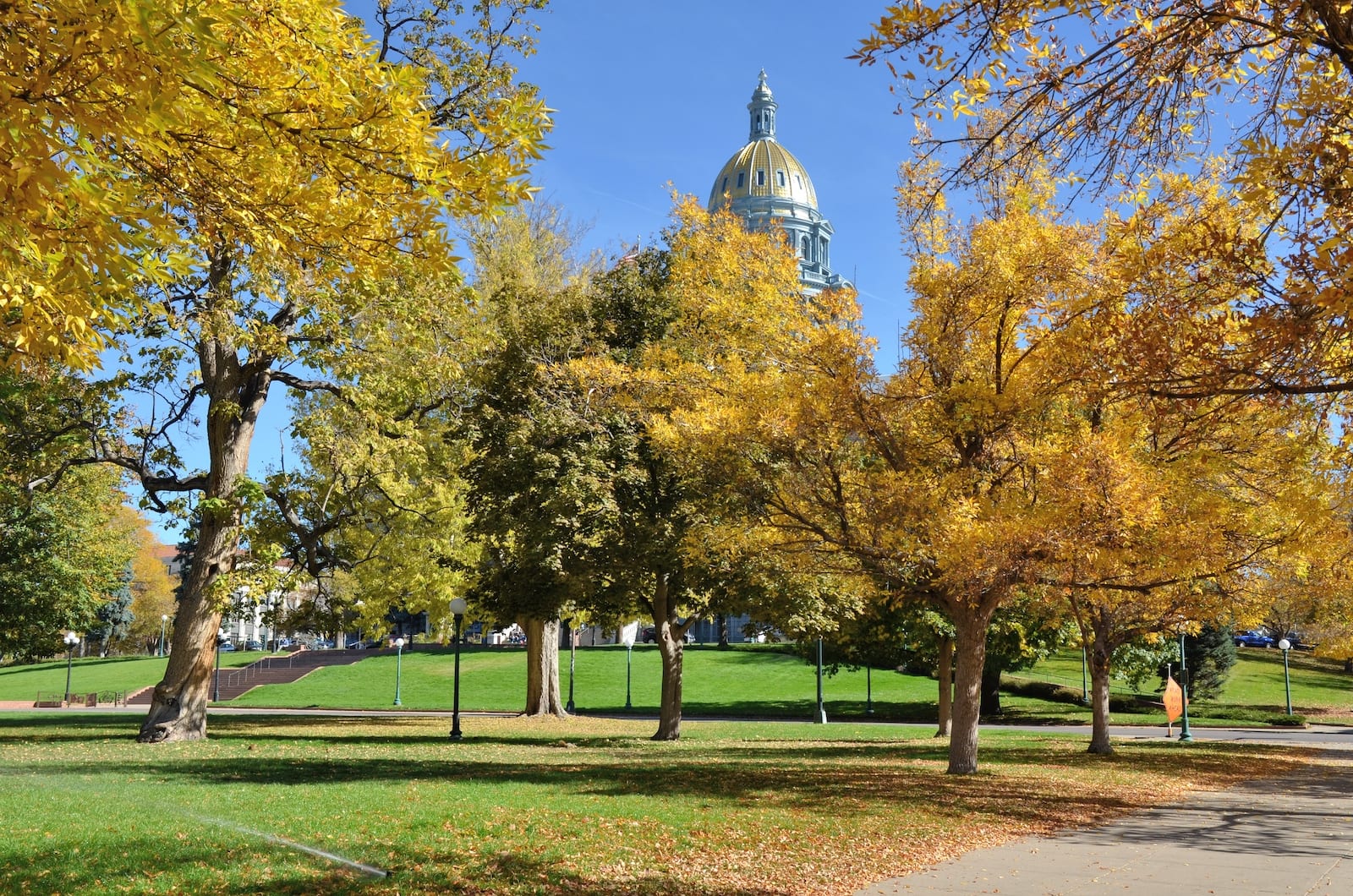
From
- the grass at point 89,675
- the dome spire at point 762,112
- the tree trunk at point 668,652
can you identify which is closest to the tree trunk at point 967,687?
the tree trunk at point 668,652

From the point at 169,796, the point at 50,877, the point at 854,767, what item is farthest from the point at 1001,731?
the point at 50,877

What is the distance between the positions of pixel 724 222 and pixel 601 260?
14.2 metres

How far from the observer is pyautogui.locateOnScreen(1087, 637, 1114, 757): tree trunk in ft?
71.0

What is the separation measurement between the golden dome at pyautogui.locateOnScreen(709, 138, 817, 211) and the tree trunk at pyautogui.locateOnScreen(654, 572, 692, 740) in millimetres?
100919

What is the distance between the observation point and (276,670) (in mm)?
62344

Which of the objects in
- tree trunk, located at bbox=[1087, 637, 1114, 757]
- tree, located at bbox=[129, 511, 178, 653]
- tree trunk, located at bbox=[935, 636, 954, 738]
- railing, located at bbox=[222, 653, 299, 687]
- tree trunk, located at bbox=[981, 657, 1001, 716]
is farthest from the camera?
tree, located at bbox=[129, 511, 178, 653]

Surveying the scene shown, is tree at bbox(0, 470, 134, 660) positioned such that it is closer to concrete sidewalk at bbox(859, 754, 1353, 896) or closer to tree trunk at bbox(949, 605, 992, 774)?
tree trunk at bbox(949, 605, 992, 774)

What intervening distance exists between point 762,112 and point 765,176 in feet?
75.8

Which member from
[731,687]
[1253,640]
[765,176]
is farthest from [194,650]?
[765,176]

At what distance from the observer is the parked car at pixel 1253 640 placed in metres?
72.1

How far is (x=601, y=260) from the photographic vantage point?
32312 millimetres

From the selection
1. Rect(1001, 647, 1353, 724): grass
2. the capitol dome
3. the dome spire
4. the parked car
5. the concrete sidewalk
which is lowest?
Rect(1001, 647, 1353, 724): grass

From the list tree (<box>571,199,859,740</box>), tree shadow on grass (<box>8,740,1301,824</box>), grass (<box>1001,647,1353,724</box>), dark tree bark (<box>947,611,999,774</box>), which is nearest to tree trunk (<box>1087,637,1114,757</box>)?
tree shadow on grass (<box>8,740,1301,824</box>)

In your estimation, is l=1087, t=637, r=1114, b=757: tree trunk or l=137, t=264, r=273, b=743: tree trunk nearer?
l=137, t=264, r=273, b=743: tree trunk
